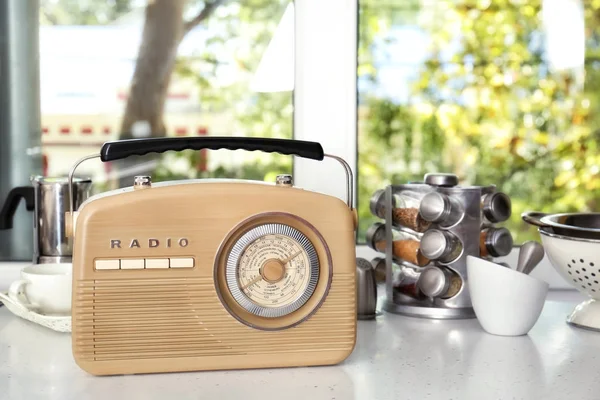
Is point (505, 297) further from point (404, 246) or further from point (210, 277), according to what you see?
point (210, 277)

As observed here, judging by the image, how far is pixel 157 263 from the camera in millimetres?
1072

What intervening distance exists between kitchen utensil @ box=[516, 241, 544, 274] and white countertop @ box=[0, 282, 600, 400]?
0.33 ft

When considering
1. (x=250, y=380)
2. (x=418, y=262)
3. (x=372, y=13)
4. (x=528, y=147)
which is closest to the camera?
(x=250, y=380)

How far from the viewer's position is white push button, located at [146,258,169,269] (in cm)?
107

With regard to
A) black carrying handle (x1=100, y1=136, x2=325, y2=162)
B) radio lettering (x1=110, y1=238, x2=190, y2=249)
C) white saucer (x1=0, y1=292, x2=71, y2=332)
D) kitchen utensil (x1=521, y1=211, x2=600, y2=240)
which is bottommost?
white saucer (x1=0, y1=292, x2=71, y2=332)

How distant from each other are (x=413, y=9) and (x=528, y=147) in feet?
1.47

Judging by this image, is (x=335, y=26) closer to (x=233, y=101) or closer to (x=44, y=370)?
(x=233, y=101)

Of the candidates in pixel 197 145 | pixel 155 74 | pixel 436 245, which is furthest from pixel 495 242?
pixel 155 74

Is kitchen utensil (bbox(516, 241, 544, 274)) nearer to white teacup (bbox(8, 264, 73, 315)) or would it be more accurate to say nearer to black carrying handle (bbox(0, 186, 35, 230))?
white teacup (bbox(8, 264, 73, 315))

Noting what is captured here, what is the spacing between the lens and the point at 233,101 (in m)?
1.80

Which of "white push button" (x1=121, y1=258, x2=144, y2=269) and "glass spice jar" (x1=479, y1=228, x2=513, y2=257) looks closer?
"white push button" (x1=121, y1=258, x2=144, y2=269)

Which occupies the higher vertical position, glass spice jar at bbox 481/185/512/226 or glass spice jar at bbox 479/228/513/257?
glass spice jar at bbox 481/185/512/226

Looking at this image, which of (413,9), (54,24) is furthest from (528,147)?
(54,24)

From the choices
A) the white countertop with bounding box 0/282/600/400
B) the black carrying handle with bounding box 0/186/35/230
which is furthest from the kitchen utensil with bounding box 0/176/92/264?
the white countertop with bounding box 0/282/600/400
